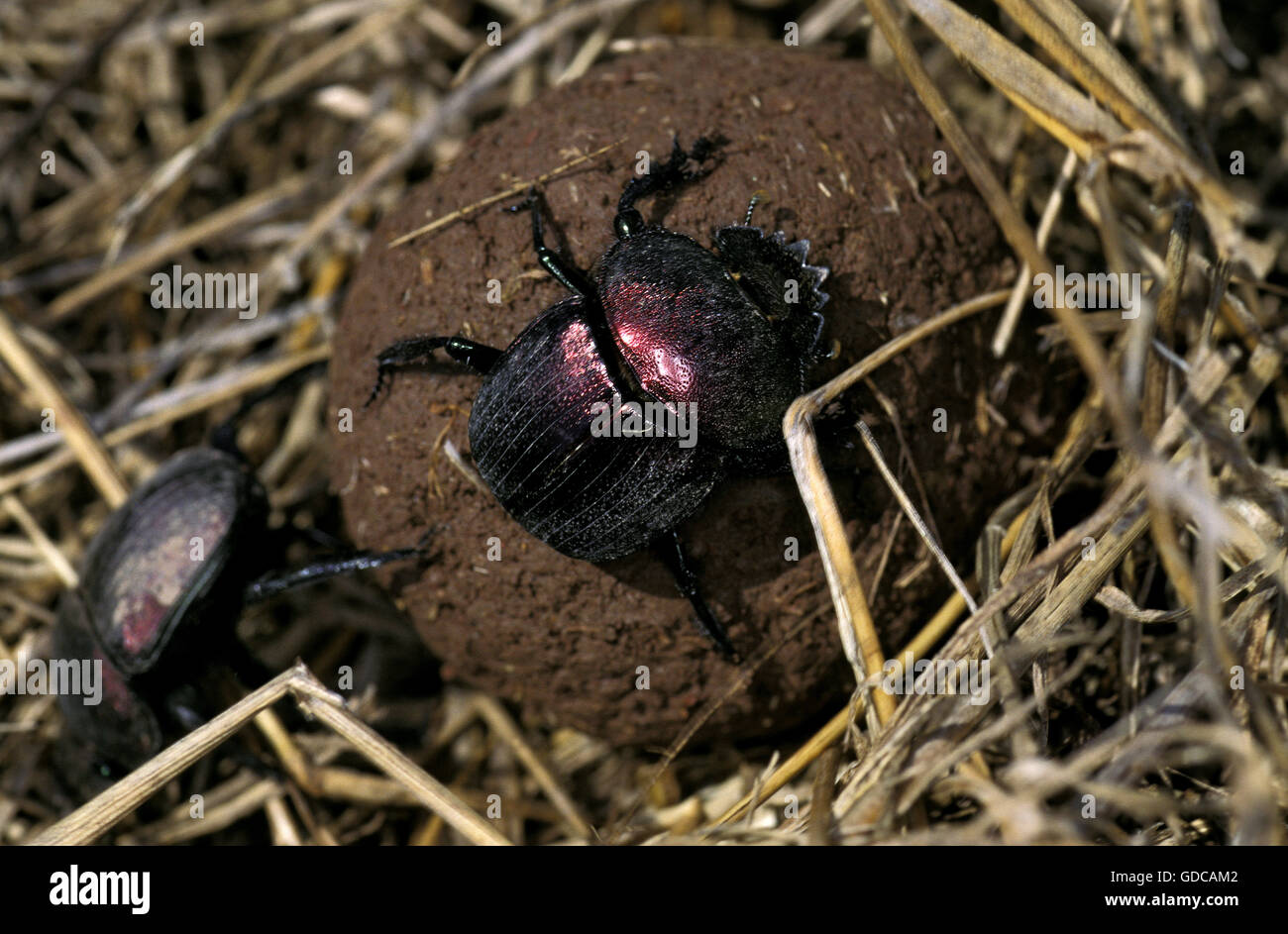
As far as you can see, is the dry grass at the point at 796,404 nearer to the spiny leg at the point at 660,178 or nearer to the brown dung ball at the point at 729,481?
the brown dung ball at the point at 729,481

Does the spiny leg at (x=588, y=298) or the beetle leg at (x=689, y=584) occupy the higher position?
the spiny leg at (x=588, y=298)

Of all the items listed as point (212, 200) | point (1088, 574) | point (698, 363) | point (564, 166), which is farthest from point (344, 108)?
point (1088, 574)

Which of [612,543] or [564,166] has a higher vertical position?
[564,166]

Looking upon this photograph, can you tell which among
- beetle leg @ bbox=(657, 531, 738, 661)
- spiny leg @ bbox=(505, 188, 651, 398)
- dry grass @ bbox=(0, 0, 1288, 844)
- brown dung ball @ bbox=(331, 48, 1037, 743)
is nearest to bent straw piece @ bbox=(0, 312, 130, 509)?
dry grass @ bbox=(0, 0, 1288, 844)

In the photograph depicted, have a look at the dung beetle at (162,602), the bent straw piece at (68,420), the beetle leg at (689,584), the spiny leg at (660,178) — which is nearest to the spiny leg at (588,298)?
the spiny leg at (660,178)

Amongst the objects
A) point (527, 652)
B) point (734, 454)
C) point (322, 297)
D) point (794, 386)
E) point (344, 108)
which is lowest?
point (527, 652)

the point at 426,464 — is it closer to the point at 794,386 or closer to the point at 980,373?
the point at 794,386

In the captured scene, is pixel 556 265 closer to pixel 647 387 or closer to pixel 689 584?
pixel 647 387
